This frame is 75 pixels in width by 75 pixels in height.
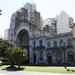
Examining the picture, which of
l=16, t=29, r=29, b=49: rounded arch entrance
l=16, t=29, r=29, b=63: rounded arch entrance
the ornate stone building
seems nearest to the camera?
the ornate stone building

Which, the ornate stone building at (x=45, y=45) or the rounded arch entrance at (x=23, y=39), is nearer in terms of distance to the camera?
the ornate stone building at (x=45, y=45)

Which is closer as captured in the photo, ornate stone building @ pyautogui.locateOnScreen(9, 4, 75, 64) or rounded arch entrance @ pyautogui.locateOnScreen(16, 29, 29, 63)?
ornate stone building @ pyautogui.locateOnScreen(9, 4, 75, 64)

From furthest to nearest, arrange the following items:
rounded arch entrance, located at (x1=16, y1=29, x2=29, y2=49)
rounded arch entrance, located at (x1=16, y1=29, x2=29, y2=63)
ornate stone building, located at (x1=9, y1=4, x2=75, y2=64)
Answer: rounded arch entrance, located at (x1=16, y1=29, x2=29, y2=49)
rounded arch entrance, located at (x1=16, y1=29, x2=29, y2=63)
ornate stone building, located at (x1=9, y1=4, x2=75, y2=64)

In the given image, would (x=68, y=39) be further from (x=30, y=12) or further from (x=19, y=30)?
(x=30, y=12)

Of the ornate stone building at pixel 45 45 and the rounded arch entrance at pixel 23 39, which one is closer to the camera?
the ornate stone building at pixel 45 45

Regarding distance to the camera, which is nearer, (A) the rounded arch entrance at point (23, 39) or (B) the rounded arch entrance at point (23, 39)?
(A) the rounded arch entrance at point (23, 39)

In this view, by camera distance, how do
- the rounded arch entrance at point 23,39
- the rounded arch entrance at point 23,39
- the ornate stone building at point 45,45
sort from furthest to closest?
the rounded arch entrance at point 23,39 < the rounded arch entrance at point 23,39 < the ornate stone building at point 45,45

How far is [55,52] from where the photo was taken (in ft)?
142

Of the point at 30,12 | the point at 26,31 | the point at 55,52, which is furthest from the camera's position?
the point at 30,12

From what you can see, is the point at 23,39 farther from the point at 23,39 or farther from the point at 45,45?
the point at 45,45

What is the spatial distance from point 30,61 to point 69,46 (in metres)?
19.0

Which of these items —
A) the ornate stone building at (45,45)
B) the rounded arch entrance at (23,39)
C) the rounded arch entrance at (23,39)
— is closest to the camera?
the ornate stone building at (45,45)

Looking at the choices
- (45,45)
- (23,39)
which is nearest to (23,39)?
(23,39)

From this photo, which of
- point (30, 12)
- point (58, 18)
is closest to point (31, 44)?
point (58, 18)
